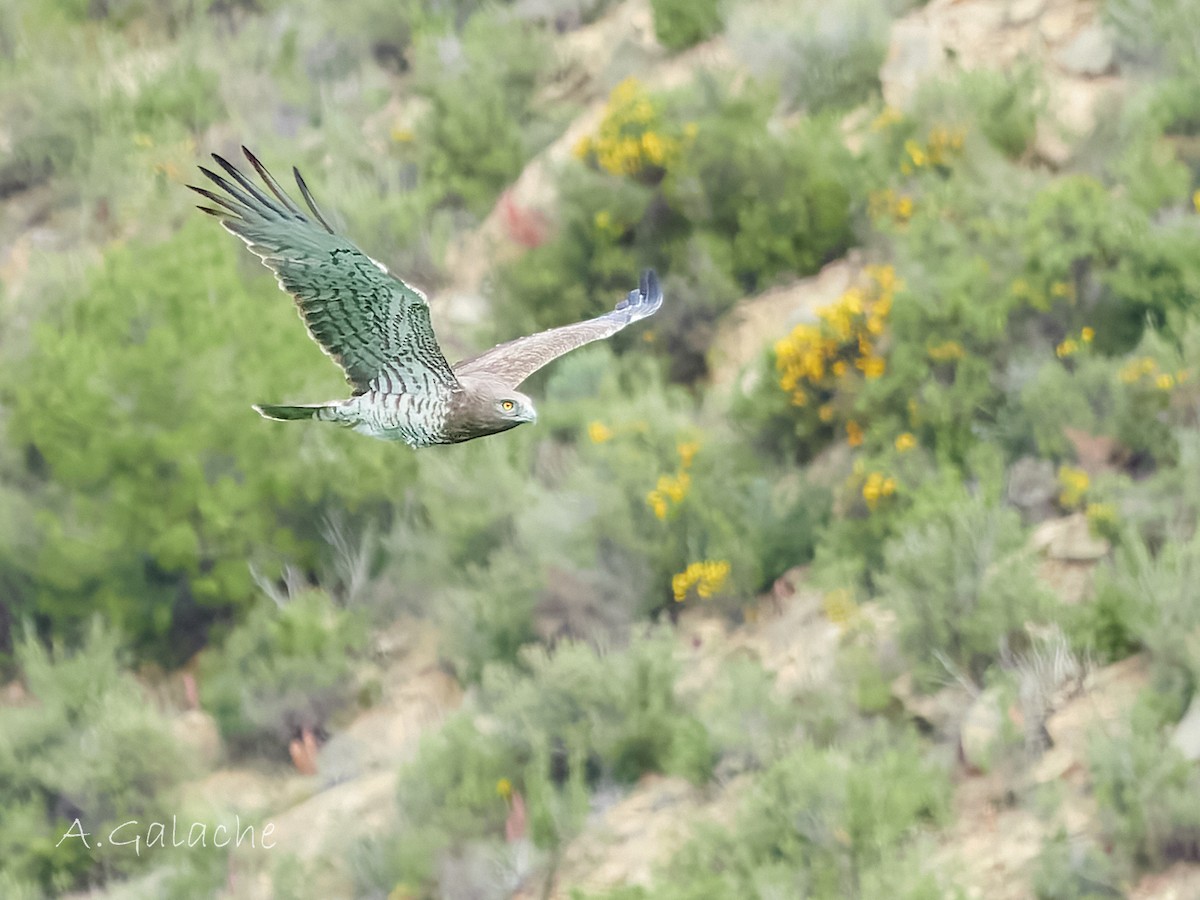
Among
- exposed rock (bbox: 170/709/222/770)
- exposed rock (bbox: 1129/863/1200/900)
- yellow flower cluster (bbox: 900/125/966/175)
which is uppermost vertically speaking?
yellow flower cluster (bbox: 900/125/966/175)

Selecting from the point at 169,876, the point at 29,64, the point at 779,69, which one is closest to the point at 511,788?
the point at 169,876

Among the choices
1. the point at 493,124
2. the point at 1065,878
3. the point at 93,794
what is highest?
the point at 493,124

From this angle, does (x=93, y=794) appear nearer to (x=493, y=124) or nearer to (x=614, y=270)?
(x=614, y=270)

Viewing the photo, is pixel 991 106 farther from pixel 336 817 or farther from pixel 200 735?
pixel 200 735

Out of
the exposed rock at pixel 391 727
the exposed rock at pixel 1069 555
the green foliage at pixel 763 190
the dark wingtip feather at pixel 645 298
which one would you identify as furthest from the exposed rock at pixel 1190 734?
the green foliage at pixel 763 190

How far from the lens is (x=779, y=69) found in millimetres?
19578

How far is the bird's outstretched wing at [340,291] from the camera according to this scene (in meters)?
7.29

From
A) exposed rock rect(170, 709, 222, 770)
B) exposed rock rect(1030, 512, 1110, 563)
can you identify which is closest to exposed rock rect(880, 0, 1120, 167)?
exposed rock rect(1030, 512, 1110, 563)

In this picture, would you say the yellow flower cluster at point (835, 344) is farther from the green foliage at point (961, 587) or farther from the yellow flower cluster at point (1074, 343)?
the green foliage at point (961, 587)

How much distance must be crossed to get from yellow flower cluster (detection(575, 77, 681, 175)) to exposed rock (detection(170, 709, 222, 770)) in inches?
244

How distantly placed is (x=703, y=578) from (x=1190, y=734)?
4.39m

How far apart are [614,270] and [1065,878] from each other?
8.80 m

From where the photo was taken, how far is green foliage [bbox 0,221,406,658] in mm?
16141

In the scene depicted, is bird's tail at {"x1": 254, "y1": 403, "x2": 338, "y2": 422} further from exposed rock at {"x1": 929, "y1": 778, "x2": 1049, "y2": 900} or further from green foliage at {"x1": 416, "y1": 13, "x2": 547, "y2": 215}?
green foliage at {"x1": 416, "y1": 13, "x2": 547, "y2": 215}
